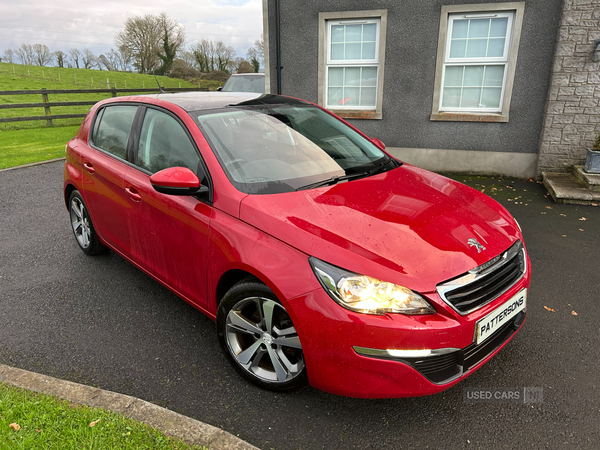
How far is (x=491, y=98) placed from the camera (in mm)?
8195

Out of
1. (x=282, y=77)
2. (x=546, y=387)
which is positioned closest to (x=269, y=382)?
(x=546, y=387)

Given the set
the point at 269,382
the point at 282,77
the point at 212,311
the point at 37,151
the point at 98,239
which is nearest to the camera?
the point at 269,382

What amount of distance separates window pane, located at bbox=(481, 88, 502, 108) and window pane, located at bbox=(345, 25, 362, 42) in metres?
2.75

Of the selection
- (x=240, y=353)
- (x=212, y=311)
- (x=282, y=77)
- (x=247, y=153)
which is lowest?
(x=240, y=353)

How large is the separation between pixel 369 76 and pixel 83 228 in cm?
656

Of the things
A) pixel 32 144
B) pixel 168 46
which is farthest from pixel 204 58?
pixel 32 144

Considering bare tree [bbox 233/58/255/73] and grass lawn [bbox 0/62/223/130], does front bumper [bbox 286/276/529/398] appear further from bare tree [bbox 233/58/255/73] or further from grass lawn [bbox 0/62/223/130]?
bare tree [bbox 233/58/255/73]

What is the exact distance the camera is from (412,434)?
2.29 meters

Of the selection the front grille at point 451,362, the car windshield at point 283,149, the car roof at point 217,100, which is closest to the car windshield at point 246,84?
the car roof at point 217,100

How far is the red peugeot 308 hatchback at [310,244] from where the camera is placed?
81.8 inches

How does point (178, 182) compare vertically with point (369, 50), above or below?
below

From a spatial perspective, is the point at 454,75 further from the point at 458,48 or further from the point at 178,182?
the point at 178,182

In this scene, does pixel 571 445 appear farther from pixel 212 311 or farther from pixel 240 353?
pixel 212 311

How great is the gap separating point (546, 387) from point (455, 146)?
658cm
